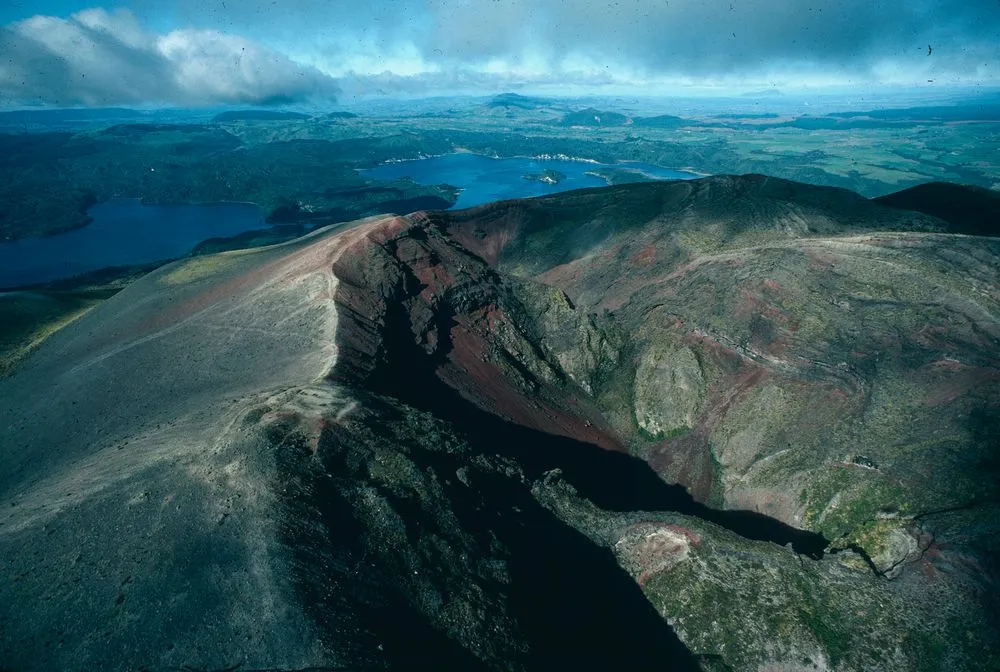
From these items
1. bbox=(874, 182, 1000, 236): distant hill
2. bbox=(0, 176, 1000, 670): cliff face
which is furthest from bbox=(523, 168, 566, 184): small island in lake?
bbox=(0, 176, 1000, 670): cliff face

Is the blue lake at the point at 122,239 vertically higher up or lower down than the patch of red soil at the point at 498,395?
lower down

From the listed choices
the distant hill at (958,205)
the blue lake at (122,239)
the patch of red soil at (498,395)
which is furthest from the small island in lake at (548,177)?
the patch of red soil at (498,395)

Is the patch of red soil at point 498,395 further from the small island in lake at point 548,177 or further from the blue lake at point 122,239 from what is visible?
the small island in lake at point 548,177

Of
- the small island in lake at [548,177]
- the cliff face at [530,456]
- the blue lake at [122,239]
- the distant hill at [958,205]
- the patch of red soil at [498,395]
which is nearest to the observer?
the cliff face at [530,456]

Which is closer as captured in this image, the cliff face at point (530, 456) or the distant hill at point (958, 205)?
the cliff face at point (530, 456)

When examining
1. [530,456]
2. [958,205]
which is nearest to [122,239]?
[530,456]

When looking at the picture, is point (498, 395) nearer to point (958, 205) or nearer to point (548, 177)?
point (958, 205)

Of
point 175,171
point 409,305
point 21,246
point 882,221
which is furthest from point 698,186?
point 175,171
